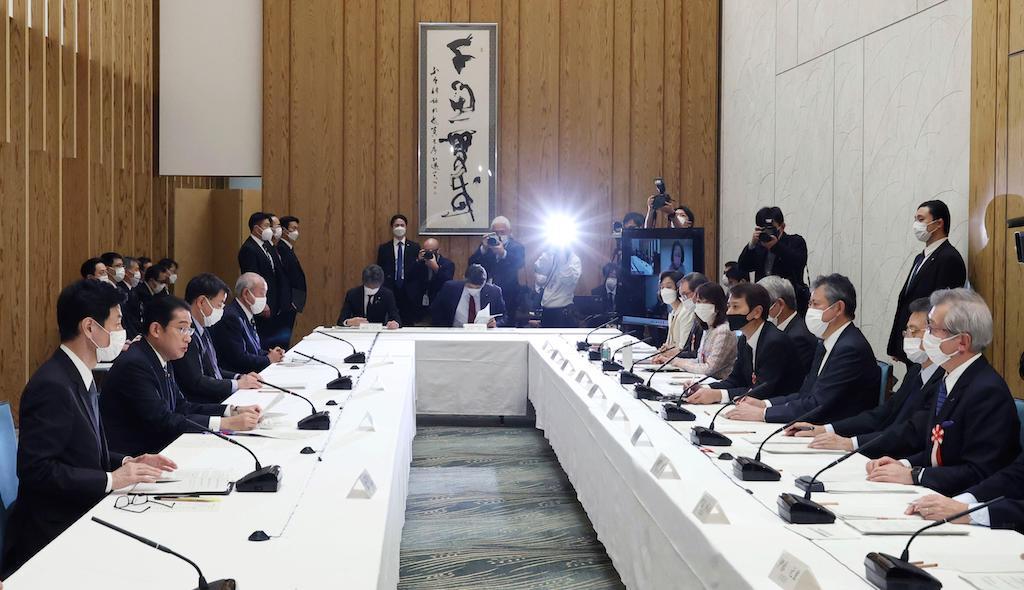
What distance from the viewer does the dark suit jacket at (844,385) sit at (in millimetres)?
3625

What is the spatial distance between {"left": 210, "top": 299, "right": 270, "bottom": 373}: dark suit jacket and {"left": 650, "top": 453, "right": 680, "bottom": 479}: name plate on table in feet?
10.2

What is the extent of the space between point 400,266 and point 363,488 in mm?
6220

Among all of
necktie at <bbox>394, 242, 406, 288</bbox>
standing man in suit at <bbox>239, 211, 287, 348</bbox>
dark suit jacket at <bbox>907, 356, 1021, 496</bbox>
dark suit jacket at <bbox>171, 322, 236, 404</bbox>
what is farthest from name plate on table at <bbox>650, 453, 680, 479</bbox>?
necktie at <bbox>394, 242, 406, 288</bbox>

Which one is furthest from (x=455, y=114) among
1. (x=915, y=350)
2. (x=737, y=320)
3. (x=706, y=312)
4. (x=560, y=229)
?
(x=915, y=350)

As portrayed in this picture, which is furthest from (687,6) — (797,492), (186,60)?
(797,492)

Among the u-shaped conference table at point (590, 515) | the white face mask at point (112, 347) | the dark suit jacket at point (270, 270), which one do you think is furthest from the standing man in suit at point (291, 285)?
the white face mask at point (112, 347)

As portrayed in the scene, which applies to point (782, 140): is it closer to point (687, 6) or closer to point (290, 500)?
point (687, 6)

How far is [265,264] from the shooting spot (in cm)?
755

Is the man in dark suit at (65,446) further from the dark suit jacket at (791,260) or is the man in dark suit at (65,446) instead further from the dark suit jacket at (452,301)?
the dark suit jacket at (452,301)

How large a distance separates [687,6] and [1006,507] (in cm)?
789

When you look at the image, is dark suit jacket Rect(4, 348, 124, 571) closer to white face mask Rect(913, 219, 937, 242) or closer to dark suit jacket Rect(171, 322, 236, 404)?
dark suit jacket Rect(171, 322, 236, 404)

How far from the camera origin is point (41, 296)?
689cm

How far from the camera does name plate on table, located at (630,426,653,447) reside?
3.05 m

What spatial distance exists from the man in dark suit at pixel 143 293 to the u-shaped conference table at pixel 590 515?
3.34 metres
